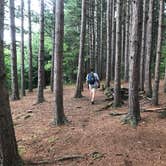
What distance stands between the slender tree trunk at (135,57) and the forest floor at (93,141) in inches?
19.6

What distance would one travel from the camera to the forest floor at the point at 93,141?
6.49 metres

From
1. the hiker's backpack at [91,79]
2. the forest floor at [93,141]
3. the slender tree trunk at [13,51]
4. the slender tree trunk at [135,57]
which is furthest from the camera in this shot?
the slender tree trunk at [13,51]

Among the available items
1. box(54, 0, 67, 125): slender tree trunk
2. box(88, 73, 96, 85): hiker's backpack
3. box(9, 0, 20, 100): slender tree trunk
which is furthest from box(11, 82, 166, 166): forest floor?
box(9, 0, 20, 100): slender tree trunk

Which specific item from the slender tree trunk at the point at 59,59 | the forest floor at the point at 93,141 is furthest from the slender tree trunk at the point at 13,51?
the slender tree trunk at the point at 59,59

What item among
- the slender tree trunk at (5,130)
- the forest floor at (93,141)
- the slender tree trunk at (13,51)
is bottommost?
the forest floor at (93,141)

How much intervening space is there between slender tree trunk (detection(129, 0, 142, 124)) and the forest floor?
498 millimetres

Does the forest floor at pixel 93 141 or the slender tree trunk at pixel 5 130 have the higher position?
the slender tree trunk at pixel 5 130

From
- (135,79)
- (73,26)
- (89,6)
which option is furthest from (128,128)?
(73,26)

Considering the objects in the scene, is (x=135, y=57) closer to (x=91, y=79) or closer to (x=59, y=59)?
(x=59, y=59)

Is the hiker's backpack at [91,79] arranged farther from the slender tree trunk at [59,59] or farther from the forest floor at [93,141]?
the slender tree trunk at [59,59]

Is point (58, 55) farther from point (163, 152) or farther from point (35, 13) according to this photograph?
point (35, 13)

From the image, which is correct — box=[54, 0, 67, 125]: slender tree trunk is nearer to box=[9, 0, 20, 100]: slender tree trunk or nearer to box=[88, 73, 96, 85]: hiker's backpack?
box=[88, 73, 96, 85]: hiker's backpack

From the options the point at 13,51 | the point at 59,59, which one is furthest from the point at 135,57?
→ the point at 13,51

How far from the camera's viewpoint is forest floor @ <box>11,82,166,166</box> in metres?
6.49
